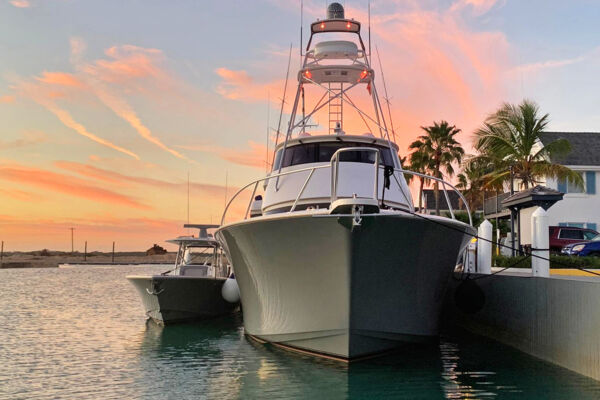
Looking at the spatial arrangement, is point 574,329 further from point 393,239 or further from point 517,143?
point 517,143

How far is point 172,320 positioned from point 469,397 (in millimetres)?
9436

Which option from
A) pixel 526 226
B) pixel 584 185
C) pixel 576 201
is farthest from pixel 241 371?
pixel 584 185

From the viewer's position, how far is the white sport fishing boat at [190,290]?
1505 centimetres

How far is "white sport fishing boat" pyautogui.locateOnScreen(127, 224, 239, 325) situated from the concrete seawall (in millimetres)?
6688

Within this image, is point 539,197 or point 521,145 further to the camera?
point 521,145

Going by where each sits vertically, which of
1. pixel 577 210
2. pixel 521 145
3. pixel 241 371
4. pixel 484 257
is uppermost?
pixel 521 145

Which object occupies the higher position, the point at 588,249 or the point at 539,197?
the point at 539,197

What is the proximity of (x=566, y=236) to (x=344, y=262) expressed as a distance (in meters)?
17.4

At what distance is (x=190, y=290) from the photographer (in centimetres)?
1544

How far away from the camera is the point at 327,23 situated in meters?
13.7

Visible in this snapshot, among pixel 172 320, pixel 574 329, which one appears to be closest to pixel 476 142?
pixel 172 320

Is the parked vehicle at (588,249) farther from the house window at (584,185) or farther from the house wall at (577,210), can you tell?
the house window at (584,185)

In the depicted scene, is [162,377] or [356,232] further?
[162,377]

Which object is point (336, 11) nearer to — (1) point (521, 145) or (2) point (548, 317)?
A: (2) point (548, 317)
